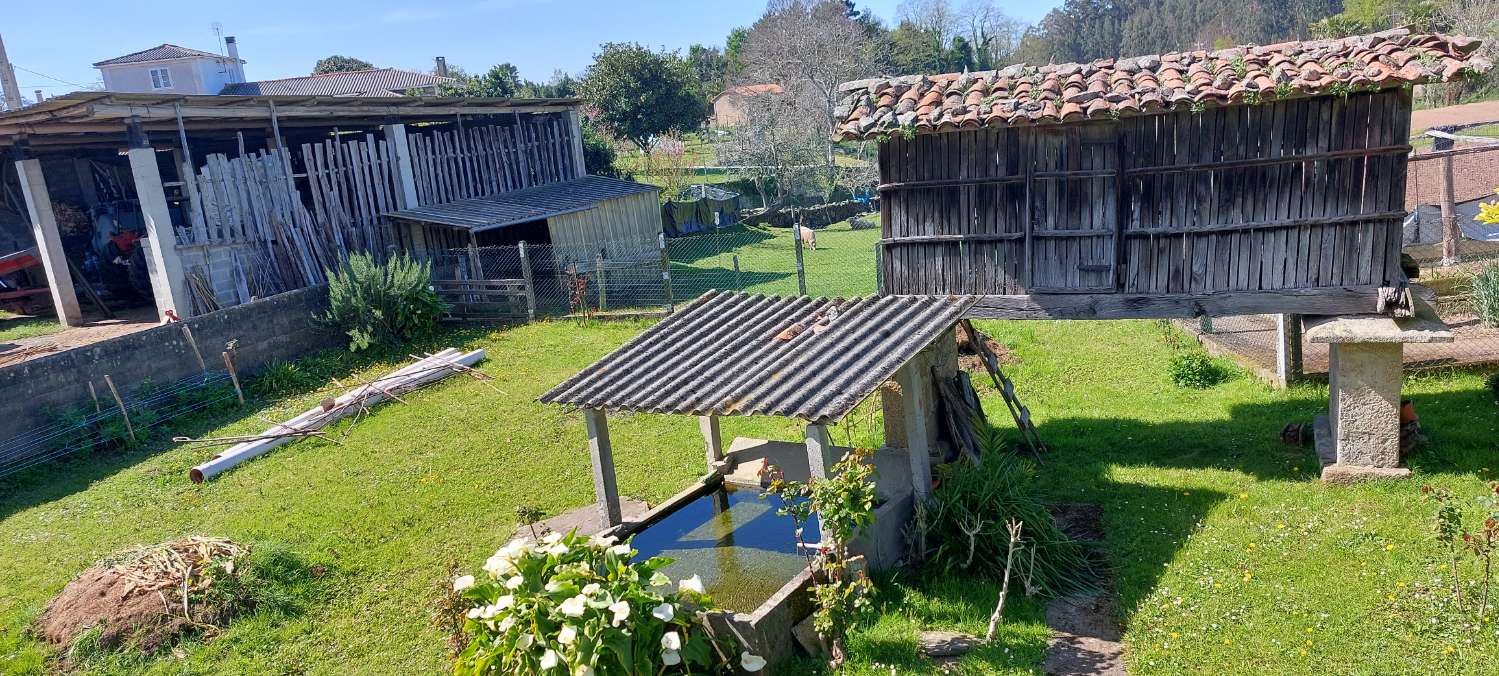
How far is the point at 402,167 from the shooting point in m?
20.3

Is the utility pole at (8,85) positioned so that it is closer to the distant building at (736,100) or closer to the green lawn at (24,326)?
the green lawn at (24,326)

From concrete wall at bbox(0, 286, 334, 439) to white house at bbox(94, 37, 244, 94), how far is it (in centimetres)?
3159

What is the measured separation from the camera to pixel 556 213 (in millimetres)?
19562

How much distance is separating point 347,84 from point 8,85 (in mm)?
14611

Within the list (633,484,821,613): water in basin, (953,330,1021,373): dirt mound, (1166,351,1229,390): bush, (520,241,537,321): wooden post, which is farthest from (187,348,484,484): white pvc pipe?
(1166,351,1229,390): bush

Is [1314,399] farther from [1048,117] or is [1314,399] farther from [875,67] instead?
[875,67]

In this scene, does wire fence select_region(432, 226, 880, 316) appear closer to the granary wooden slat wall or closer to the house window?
the granary wooden slat wall

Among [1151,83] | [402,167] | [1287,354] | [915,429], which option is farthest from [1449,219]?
[402,167]

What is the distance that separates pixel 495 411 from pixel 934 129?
7.15 metres

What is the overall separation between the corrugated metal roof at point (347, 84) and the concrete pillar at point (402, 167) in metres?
20.6

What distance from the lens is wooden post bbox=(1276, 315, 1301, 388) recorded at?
10.9m

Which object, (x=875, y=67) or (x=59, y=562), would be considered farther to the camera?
(x=875, y=67)

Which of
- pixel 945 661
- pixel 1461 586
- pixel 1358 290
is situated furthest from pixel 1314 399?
pixel 945 661

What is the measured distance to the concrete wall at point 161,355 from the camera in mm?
12055
